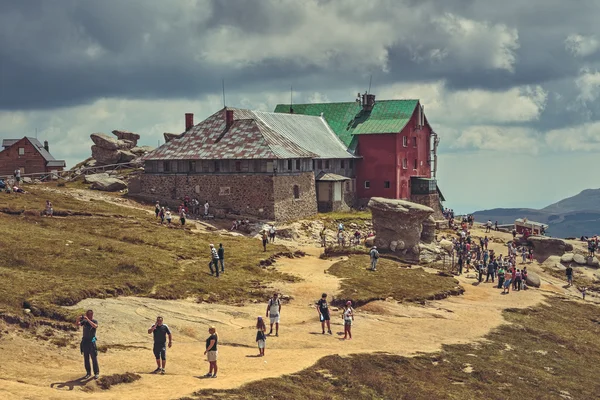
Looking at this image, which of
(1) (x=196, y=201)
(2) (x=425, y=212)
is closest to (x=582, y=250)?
(2) (x=425, y=212)

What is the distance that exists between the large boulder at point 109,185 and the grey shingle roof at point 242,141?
14.4 feet

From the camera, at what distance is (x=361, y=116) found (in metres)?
98.7

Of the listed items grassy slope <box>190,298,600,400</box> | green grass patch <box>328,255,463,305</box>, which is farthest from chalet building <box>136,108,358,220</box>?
grassy slope <box>190,298,600,400</box>

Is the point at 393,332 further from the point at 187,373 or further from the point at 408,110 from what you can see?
the point at 408,110

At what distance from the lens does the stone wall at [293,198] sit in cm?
7356

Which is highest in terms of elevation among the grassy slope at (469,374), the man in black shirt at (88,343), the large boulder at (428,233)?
the large boulder at (428,233)

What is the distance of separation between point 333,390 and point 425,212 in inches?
1464

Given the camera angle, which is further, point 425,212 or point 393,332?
point 425,212

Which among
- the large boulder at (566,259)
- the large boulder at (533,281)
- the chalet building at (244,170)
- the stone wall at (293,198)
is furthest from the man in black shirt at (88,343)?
the large boulder at (566,259)

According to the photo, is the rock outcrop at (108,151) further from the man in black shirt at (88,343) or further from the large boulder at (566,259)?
the man in black shirt at (88,343)

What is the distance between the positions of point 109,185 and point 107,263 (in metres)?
37.2

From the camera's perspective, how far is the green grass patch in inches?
1836

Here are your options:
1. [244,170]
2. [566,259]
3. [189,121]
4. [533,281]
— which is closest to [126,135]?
[189,121]

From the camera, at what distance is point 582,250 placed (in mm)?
88312
